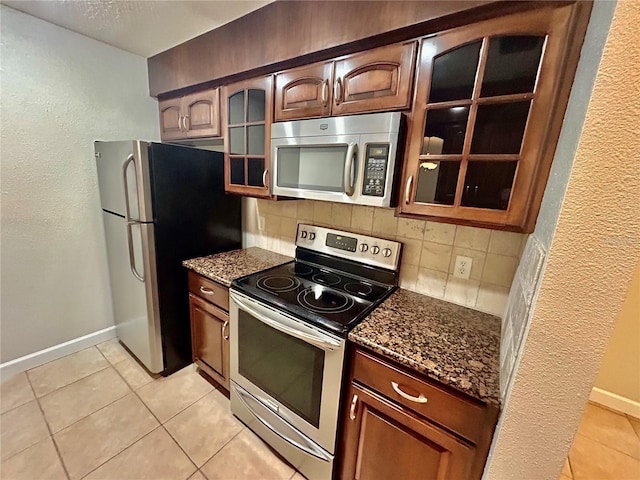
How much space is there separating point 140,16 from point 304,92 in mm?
1102

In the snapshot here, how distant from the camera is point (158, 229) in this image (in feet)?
5.54

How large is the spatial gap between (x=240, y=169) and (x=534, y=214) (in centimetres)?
155

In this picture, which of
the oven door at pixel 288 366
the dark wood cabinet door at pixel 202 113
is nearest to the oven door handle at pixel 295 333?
the oven door at pixel 288 366

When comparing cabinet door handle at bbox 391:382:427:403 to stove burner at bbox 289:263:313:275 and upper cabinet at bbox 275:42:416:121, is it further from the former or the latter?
upper cabinet at bbox 275:42:416:121

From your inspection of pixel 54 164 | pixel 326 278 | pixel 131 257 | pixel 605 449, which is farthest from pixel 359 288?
pixel 54 164

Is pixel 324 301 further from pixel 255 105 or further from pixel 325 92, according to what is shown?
pixel 255 105

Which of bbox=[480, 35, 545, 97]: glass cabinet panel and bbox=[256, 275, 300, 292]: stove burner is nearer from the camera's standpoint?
bbox=[480, 35, 545, 97]: glass cabinet panel

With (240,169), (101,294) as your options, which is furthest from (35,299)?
(240,169)

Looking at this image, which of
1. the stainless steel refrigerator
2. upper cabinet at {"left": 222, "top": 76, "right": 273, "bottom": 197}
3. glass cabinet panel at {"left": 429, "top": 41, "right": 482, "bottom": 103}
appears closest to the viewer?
glass cabinet panel at {"left": 429, "top": 41, "right": 482, "bottom": 103}

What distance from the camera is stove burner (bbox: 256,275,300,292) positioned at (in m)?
1.43

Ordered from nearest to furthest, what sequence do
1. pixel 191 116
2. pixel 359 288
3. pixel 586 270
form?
pixel 586 270 < pixel 359 288 < pixel 191 116

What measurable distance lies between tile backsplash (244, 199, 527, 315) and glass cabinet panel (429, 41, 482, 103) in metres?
0.59

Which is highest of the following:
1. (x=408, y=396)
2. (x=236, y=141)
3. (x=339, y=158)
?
(x=236, y=141)

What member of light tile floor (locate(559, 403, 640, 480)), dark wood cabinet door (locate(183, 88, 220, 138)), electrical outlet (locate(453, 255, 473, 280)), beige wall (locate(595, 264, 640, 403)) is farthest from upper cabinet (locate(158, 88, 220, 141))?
beige wall (locate(595, 264, 640, 403))
